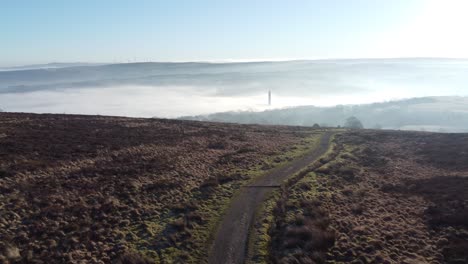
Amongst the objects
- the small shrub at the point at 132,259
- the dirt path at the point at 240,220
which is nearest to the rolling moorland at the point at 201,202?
the small shrub at the point at 132,259

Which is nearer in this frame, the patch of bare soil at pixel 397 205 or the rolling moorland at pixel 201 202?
the rolling moorland at pixel 201 202

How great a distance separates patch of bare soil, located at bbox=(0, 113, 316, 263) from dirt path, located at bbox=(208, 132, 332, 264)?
2.59 m

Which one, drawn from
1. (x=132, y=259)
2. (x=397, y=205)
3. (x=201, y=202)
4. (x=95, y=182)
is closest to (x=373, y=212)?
(x=397, y=205)

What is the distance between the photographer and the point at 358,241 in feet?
66.0

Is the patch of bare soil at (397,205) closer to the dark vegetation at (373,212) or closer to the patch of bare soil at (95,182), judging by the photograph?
the dark vegetation at (373,212)

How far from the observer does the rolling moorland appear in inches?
721

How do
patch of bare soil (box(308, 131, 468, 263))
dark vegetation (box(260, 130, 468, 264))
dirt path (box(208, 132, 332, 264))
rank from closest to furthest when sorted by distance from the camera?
dirt path (box(208, 132, 332, 264))
dark vegetation (box(260, 130, 468, 264))
patch of bare soil (box(308, 131, 468, 263))

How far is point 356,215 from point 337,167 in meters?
12.8

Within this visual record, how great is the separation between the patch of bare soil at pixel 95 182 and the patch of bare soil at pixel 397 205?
384 inches

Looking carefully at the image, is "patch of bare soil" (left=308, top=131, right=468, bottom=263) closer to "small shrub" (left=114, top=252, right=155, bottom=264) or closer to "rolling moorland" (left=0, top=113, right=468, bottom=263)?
"rolling moorland" (left=0, top=113, right=468, bottom=263)

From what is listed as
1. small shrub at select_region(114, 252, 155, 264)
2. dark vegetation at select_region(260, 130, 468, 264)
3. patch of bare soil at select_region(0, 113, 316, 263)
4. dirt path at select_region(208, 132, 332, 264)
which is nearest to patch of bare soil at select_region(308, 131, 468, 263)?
dark vegetation at select_region(260, 130, 468, 264)

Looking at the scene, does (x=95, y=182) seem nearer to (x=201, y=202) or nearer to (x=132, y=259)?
(x=201, y=202)

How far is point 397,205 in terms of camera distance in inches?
1059

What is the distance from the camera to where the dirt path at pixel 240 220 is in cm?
1784
